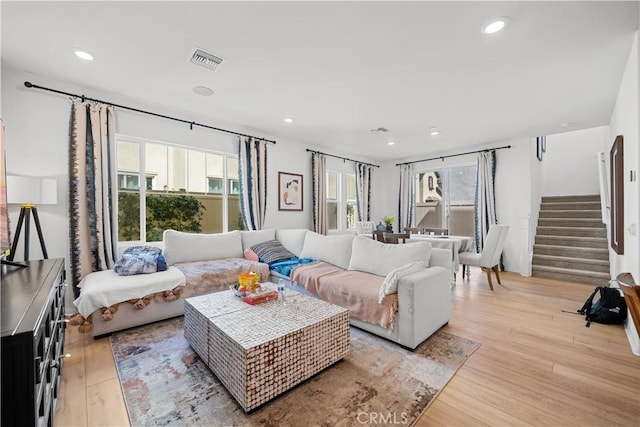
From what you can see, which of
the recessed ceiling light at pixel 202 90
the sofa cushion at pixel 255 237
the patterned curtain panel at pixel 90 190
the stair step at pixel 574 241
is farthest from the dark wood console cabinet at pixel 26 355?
the stair step at pixel 574 241

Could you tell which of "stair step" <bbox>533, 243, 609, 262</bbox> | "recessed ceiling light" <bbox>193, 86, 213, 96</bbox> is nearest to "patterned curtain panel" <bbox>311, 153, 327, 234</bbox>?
"recessed ceiling light" <bbox>193, 86, 213, 96</bbox>

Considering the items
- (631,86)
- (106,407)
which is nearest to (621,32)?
(631,86)

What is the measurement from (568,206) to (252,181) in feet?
22.0

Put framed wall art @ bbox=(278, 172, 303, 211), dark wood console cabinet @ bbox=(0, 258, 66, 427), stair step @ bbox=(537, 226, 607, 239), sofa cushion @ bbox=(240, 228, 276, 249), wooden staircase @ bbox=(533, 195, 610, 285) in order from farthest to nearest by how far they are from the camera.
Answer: stair step @ bbox=(537, 226, 607, 239) < framed wall art @ bbox=(278, 172, 303, 211) < wooden staircase @ bbox=(533, 195, 610, 285) < sofa cushion @ bbox=(240, 228, 276, 249) < dark wood console cabinet @ bbox=(0, 258, 66, 427)

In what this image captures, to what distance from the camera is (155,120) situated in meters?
3.53

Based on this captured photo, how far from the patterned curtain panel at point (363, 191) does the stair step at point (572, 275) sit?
3387mm

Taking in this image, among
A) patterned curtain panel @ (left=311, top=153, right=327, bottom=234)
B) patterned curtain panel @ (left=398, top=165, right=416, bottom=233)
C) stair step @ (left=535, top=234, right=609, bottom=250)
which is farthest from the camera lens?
patterned curtain panel @ (left=398, top=165, right=416, bottom=233)

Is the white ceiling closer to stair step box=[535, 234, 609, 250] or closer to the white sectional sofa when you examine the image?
the white sectional sofa

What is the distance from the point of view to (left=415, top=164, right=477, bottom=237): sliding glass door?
596 cm

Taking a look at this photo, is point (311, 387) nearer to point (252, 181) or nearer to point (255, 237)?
point (255, 237)

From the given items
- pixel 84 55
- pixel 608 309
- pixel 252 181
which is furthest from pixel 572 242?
pixel 84 55

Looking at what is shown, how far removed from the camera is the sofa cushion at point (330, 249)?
11.0ft

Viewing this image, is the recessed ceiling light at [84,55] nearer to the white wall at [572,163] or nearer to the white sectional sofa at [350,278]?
the white sectional sofa at [350,278]

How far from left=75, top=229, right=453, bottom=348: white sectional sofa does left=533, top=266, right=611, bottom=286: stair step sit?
10.8 ft
